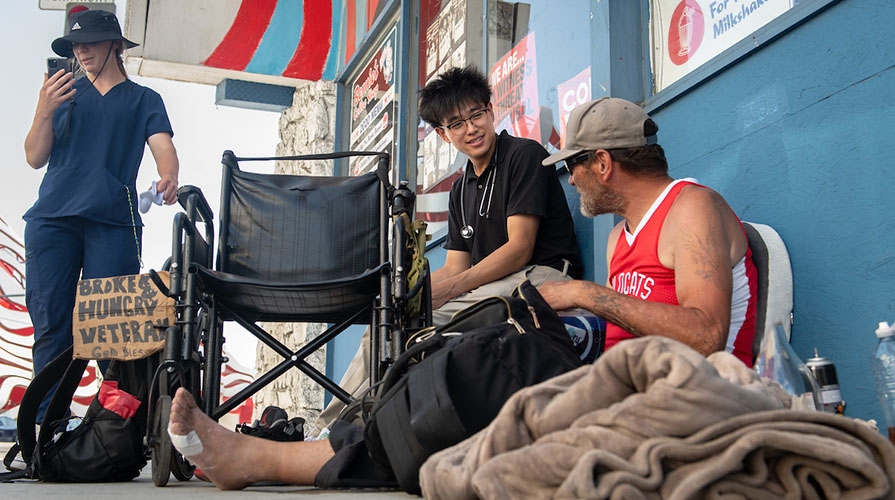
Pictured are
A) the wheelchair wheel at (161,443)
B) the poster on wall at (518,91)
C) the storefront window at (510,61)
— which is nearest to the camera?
the wheelchair wheel at (161,443)

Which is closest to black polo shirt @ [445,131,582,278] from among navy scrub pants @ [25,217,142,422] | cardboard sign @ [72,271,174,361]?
cardboard sign @ [72,271,174,361]

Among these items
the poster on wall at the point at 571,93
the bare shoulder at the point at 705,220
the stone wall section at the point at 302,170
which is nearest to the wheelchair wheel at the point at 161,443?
the bare shoulder at the point at 705,220

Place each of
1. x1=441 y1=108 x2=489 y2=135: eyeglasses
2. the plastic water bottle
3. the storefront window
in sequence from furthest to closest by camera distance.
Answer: the storefront window → x1=441 y1=108 x2=489 y2=135: eyeglasses → the plastic water bottle

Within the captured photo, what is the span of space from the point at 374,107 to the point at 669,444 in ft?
18.8

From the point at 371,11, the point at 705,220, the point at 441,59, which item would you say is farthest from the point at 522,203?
the point at 371,11

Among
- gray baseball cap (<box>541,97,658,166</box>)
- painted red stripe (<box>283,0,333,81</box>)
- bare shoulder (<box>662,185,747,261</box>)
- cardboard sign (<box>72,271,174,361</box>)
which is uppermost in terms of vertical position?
painted red stripe (<box>283,0,333,81</box>)

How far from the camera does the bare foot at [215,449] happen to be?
2.12 meters

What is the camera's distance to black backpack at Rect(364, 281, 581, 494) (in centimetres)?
162

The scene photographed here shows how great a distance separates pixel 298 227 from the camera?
11.1ft

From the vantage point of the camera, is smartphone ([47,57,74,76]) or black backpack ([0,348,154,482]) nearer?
black backpack ([0,348,154,482])

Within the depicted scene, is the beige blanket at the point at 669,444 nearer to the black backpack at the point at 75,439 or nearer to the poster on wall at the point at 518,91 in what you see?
the black backpack at the point at 75,439

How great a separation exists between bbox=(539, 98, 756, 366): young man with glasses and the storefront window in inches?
38.9

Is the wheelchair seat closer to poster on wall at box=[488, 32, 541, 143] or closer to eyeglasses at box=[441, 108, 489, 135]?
eyeglasses at box=[441, 108, 489, 135]

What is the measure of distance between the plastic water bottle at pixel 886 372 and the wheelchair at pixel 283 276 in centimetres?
144
